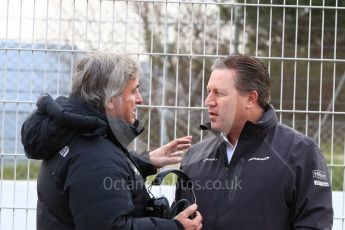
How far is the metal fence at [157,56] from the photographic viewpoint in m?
4.57

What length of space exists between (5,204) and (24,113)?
0.60 meters


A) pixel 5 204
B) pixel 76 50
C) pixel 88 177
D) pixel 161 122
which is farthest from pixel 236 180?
pixel 5 204

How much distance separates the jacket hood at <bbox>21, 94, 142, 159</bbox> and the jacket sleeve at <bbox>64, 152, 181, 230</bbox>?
14cm

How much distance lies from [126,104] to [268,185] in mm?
732

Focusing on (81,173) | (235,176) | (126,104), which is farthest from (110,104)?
(235,176)

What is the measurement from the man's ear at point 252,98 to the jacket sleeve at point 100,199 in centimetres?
80

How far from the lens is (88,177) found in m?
2.82

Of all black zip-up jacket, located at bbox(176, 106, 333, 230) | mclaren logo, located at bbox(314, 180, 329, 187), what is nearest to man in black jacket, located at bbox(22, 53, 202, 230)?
black zip-up jacket, located at bbox(176, 106, 333, 230)

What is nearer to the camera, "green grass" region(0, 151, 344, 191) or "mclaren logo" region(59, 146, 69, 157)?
"mclaren logo" region(59, 146, 69, 157)

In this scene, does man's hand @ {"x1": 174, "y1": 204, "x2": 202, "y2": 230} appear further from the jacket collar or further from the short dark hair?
the short dark hair

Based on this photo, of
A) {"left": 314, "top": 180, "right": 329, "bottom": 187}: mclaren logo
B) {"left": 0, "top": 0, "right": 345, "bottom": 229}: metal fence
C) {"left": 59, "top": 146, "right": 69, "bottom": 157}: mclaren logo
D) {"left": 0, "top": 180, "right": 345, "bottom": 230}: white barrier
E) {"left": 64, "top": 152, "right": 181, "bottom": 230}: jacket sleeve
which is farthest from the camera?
{"left": 0, "top": 180, "right": 345, "bottom": 230}: white barrier

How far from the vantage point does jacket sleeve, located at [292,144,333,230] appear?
10.3 ft

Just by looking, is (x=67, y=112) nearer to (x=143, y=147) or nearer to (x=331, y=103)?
(x=143, y=147)

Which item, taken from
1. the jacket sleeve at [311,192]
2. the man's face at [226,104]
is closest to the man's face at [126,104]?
the man's face at [226,104]
